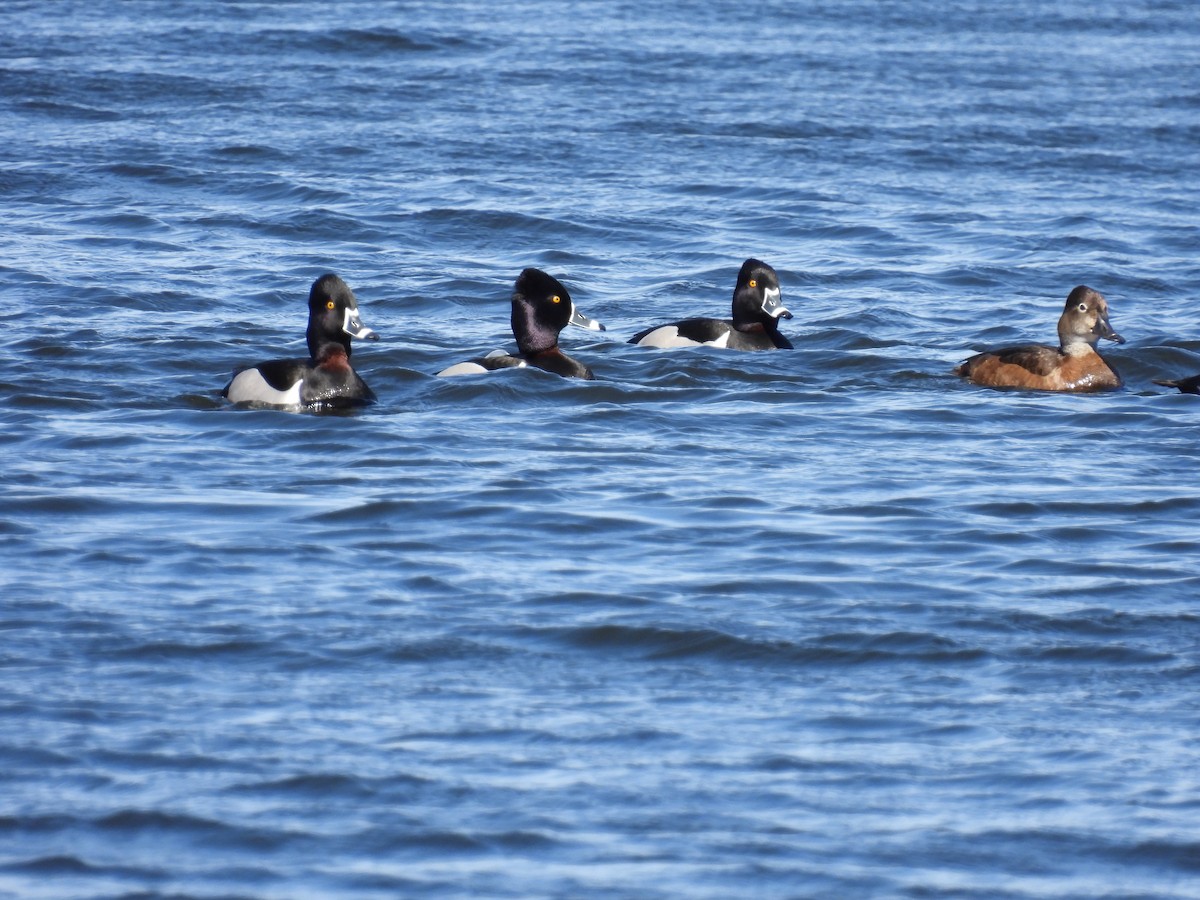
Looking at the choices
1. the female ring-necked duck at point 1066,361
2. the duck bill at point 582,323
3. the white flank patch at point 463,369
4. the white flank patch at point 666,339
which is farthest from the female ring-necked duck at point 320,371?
the female ring-necked duck at point 1066,361

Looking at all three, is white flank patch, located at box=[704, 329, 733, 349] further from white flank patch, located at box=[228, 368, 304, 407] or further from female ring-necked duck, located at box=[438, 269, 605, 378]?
white flank patch, located at box=[228, 368, 304, 407]

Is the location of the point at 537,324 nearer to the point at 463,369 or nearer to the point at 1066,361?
the point at 463,369

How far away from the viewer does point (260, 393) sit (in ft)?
37.6

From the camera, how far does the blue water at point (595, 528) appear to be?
6.04 m

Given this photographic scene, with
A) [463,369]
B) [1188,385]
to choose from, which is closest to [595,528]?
[463,369]

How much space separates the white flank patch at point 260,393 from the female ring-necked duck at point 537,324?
147cm

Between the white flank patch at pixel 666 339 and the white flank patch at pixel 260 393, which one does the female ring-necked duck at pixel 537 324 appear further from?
the white flank patch at pixel 260 393

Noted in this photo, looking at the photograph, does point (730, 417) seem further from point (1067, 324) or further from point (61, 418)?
point (61, 418)

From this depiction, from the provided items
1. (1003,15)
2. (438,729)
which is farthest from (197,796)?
(1003,15)

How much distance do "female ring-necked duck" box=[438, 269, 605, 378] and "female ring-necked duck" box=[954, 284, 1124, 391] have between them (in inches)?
104

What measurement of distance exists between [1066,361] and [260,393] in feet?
17.4

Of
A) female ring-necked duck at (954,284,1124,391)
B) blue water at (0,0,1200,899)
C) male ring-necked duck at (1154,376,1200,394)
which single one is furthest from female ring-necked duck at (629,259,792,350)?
male ring-necked duck at (1154,376,1200,394)

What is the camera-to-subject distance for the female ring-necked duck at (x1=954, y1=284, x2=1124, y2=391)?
12.7 meters

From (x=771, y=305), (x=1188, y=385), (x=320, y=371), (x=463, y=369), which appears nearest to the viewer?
(x=320, y=371)
